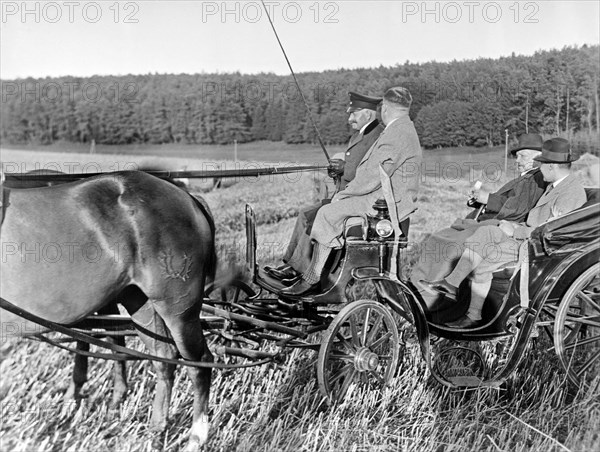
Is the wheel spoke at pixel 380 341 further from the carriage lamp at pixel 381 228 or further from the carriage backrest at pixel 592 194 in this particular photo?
the carriage backrest at pixel 592 194

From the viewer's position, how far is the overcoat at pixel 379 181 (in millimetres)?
4648

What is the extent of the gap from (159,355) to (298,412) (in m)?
0.93

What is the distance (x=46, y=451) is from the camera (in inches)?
143

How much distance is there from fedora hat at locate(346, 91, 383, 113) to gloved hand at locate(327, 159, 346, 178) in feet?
1.29

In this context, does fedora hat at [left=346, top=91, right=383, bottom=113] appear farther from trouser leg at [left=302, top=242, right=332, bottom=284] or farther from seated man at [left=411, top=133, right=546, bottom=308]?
A: trouser leg at [left=302, top=242, right=332, bottom=284]

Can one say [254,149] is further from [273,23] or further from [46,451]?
[46,451]

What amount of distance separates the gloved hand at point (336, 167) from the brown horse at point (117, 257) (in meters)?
1.13

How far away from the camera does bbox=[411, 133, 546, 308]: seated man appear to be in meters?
4.98

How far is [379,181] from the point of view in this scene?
471 centimetres

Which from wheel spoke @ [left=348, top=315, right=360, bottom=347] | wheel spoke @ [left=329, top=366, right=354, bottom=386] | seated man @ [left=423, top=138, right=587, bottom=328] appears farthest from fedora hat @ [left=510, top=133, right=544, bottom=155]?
wheel spoke @ [left=329, top=366, right=354, bottom=386]

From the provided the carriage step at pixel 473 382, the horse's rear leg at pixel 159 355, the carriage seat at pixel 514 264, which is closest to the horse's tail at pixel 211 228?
the horse's rear leg at pixel 159 355

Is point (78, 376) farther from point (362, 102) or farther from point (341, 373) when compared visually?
point (362, 102)

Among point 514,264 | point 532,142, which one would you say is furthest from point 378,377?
point 532,142

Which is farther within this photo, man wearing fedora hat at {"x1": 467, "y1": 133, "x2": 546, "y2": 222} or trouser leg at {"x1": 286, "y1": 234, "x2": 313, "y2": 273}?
man wearing fedora hat at {"x1": 467, "y1": 133, "x2": 546, "y2": 222}
